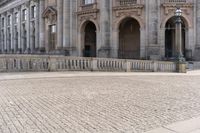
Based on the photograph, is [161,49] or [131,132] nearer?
[131,132]

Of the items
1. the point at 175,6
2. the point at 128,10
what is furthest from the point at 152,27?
the point at 128,10

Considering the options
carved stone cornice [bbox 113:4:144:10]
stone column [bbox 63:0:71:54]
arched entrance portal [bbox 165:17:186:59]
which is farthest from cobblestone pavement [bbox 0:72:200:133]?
stone column [bbox 63:0:71:54]

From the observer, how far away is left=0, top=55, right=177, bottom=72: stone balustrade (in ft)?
57.2

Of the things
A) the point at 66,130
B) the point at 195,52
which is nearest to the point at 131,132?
the point at 66,130

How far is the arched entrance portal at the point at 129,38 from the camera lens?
33906mm

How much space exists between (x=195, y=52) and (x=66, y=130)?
90.4 ft

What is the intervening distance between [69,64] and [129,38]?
17560 millimetres

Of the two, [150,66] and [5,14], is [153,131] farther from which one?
[5,14]

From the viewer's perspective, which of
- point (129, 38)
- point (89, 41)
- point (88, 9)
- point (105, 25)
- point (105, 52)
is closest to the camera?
point (105, 52)

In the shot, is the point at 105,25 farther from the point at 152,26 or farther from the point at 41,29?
the point at 41,29

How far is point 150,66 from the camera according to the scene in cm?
2217

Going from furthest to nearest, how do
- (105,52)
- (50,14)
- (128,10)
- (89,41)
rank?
(50,14) → (89,41) → (105,52) → (128,10)

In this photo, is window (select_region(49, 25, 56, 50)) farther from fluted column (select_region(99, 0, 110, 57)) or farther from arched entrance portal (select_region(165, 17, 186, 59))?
arched entrance portal (select_region(165, 17, 186, 59))

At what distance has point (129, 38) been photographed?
35.2 meters
